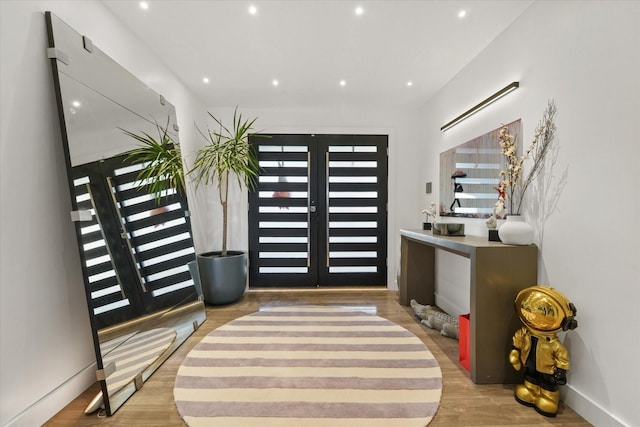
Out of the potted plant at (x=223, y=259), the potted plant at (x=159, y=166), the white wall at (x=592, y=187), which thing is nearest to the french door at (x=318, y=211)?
the potted plant at (x=223, y=259)

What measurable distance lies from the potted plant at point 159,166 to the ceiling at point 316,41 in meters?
0.79

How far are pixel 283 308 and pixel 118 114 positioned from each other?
2.36 metres

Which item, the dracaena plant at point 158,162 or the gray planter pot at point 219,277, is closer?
the dracaena plant at point 158,162

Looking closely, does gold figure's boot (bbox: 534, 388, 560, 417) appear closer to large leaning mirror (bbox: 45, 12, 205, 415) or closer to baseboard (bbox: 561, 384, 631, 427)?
baseboard (bbox: 561, 384, 631, 427)

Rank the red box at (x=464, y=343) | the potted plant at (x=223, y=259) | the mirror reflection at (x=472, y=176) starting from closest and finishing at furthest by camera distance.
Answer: the red box at (x=464, y=343) < the mirror reflection at (x=472, y=176) < the potted plant at (x=223, y=259)

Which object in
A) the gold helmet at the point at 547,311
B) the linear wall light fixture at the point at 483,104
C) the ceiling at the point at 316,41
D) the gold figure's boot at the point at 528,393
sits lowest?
the gold figure's boot at the point at 528,393

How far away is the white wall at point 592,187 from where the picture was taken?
1.31m

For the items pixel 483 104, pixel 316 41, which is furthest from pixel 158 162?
pixel 483 104

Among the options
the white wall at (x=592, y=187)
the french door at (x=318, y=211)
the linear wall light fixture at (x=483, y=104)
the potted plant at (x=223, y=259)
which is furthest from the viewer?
the french door at (x=318, y=211)

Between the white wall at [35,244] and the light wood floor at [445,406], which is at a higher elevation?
the white wall at [35,244]

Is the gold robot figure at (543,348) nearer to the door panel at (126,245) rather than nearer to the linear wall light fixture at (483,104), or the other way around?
the linear wall light fixture at (483,104)

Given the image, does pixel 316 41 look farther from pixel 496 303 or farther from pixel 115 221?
pixel 496 303

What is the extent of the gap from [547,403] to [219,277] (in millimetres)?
2882

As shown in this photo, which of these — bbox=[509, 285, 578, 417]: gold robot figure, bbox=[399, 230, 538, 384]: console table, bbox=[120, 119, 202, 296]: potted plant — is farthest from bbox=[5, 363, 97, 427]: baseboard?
bbox=[509, 285, 578, 417]: gold robot figure
